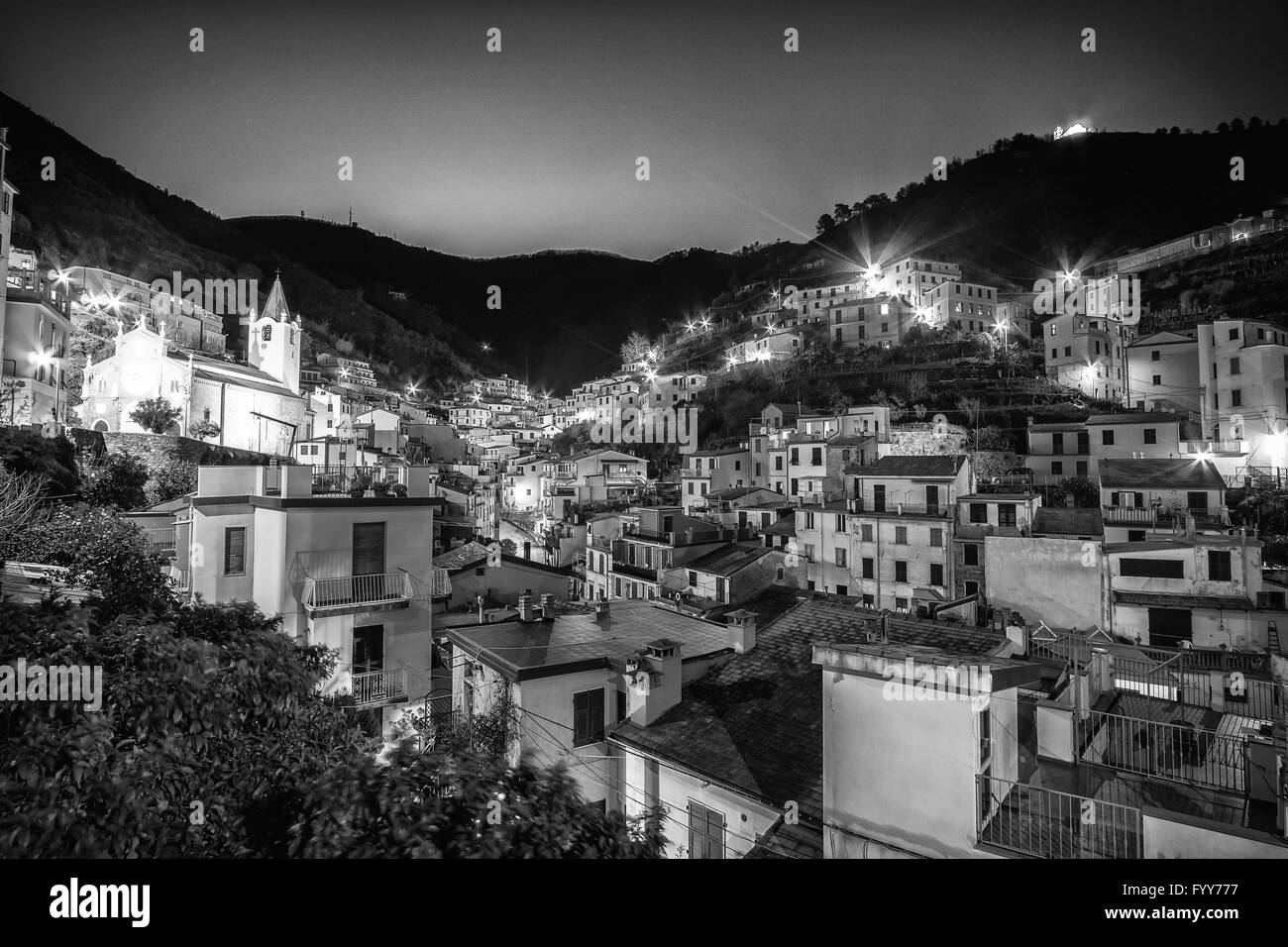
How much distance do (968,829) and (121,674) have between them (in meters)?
5.38

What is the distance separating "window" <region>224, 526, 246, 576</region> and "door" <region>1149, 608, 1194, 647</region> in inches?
1050

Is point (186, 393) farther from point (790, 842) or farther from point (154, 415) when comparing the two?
point (790, 842)

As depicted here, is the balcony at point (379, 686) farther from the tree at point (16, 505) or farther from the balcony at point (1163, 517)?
the balcony at point (1163, 517)

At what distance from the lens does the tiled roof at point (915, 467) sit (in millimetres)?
25828

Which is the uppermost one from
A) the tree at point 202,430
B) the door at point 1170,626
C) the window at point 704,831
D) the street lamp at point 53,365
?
the street lamp at point 53,365

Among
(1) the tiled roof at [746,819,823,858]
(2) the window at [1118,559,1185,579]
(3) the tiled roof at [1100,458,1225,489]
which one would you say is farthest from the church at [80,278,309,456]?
(3) the tiled roof at [1100,458,1225,489]

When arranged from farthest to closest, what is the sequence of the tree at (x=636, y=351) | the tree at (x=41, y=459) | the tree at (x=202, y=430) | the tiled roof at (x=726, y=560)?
the tree at (x=636, y=351), the tree at (x=202, y=430), the tiled roof at (x=726, y=560), the tree at (x=41, y=459)

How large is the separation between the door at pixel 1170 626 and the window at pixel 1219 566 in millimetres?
1485

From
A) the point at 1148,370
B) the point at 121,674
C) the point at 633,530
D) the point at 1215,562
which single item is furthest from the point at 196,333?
the point at 1148,370

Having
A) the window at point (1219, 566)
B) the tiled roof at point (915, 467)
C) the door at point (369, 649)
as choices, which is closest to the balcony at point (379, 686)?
the door at point (369, 649)

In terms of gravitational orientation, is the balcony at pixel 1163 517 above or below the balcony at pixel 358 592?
above

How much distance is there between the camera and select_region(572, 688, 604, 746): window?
27.2ft

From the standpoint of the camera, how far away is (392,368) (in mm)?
93875
